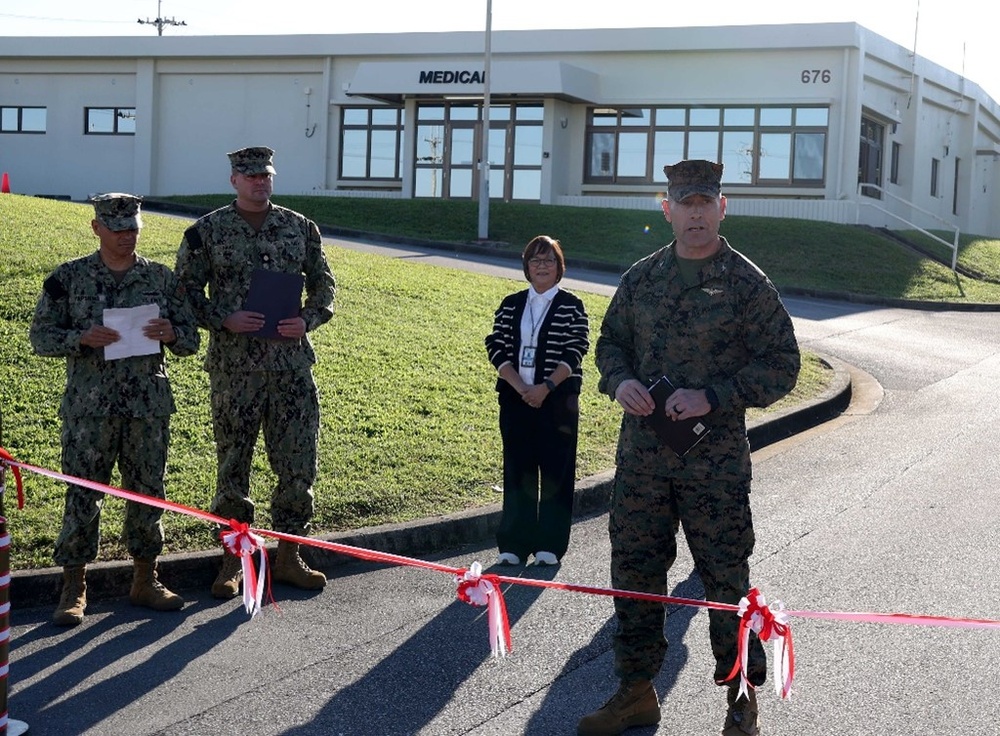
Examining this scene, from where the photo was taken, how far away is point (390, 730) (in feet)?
16.7

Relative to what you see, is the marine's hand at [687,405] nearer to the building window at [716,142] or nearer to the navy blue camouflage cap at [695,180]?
the navy blue camouflage cap at [695,180]

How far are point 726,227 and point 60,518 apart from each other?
23508mm

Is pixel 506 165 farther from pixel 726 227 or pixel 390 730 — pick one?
pixel 390 730

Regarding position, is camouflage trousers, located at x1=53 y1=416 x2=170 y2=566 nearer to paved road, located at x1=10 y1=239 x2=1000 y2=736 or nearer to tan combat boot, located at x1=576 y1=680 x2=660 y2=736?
paved road, located at x1=10 y1=239 x2=1000 y2=736

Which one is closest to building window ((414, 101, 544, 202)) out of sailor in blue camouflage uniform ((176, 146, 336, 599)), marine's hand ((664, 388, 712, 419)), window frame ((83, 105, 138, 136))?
window frame ((83, 105, 138, 136))

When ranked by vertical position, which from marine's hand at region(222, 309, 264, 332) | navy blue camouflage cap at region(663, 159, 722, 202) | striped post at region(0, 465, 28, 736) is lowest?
striped post at region(0, 465, 28, 736)

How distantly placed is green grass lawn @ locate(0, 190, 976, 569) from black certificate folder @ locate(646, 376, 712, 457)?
3.57 meters

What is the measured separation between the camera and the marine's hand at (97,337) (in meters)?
6.36

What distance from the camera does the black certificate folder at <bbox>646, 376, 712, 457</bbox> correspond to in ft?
15.8

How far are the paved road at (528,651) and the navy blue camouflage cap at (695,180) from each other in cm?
207

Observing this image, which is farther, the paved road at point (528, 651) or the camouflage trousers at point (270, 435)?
the camouflage trousers at point (270, 435)

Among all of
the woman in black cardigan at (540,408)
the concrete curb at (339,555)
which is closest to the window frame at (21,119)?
the concrete curb at (339,555)

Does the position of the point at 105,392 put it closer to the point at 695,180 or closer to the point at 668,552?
the point at 668,552

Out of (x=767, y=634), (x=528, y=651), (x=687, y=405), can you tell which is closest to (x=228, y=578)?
(x=528, y=651)
